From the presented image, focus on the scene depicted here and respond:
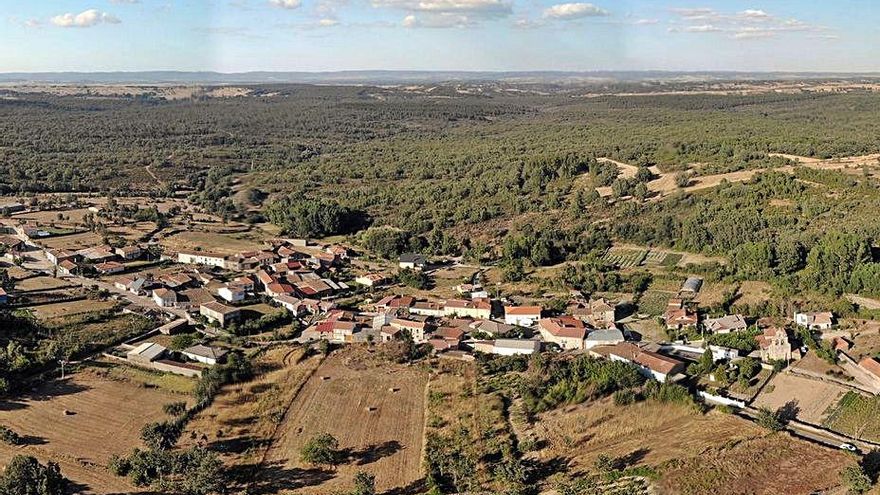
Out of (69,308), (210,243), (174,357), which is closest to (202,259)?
(210,243)

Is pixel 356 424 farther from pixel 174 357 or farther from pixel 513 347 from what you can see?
pixel 174 357

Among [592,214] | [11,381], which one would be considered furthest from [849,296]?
[11,381]

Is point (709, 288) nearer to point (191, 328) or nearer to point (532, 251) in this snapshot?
point (532, 251)

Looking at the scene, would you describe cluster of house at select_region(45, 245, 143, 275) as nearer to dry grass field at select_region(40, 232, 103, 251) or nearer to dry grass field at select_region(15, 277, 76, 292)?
dry grass field at select_region(40, 232, 103, 251)

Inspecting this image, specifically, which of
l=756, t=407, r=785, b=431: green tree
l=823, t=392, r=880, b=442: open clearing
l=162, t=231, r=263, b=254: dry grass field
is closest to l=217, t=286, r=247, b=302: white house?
l=162, t=231, r=263, b=254: dry grass field

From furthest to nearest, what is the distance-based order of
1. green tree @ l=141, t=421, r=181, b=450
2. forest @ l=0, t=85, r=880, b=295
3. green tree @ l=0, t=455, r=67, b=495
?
1. forest @ l=0, t=85, r=880, b=295
2. green tree @ l=141, t=421, r=181, b=450
3. green tree @ l=0, t=455, r=67, b=495
